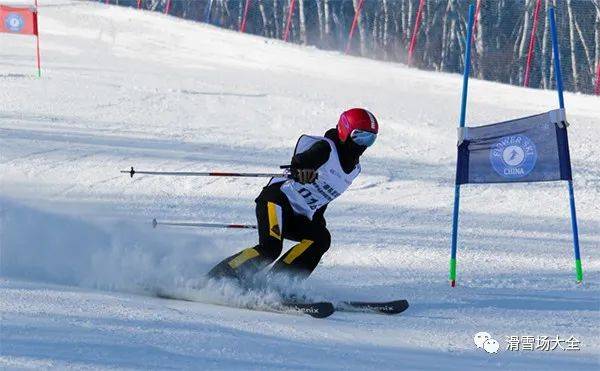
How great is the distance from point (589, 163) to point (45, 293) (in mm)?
8328

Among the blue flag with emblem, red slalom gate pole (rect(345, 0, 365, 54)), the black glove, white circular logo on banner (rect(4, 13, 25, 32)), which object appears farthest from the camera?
red slalom gate pole (rect(345, 0, 365, 54))

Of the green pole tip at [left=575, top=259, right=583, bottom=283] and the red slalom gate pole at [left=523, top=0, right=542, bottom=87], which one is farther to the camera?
the red slalom gate pole at [left=523, top=0, right=542, bottom=87]

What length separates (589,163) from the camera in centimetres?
1262

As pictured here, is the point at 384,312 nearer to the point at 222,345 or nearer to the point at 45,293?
the point at 222,345

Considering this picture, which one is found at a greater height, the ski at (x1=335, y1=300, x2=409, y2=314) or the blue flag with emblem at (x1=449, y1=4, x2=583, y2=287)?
the blue flag with emblem at (x1=449, y1=4, x2=583, y2=287)

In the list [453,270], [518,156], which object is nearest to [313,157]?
[453,270]

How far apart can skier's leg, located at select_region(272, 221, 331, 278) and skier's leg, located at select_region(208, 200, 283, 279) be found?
10 centimetres

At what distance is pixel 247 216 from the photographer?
10008mm

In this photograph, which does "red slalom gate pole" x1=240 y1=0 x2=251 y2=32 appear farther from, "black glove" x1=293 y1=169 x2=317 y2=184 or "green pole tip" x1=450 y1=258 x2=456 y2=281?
→ "black glove" x1=293 y1=169 x2=317 y2=184

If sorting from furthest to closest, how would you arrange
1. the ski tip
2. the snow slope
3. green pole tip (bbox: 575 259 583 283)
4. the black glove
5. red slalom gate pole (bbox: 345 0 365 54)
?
red slalom gate pole (bbox: 345 0 365 54), green pole tip (bbox: 575 259 583 283), the black glove, the ski tip, the snow slope

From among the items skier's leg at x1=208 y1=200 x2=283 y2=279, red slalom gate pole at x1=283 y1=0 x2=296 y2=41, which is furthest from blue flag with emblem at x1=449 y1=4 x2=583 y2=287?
red slalom gate pole at x1=283 y1=0 x2=296 y2=41

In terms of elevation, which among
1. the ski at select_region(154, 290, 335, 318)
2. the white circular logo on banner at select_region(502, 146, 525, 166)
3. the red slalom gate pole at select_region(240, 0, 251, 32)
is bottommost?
the ski at select_region(154, 290, 335, 318)

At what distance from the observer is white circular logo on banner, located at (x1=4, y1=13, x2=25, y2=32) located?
58.6ft

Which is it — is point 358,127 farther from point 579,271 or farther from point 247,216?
point 247,216
